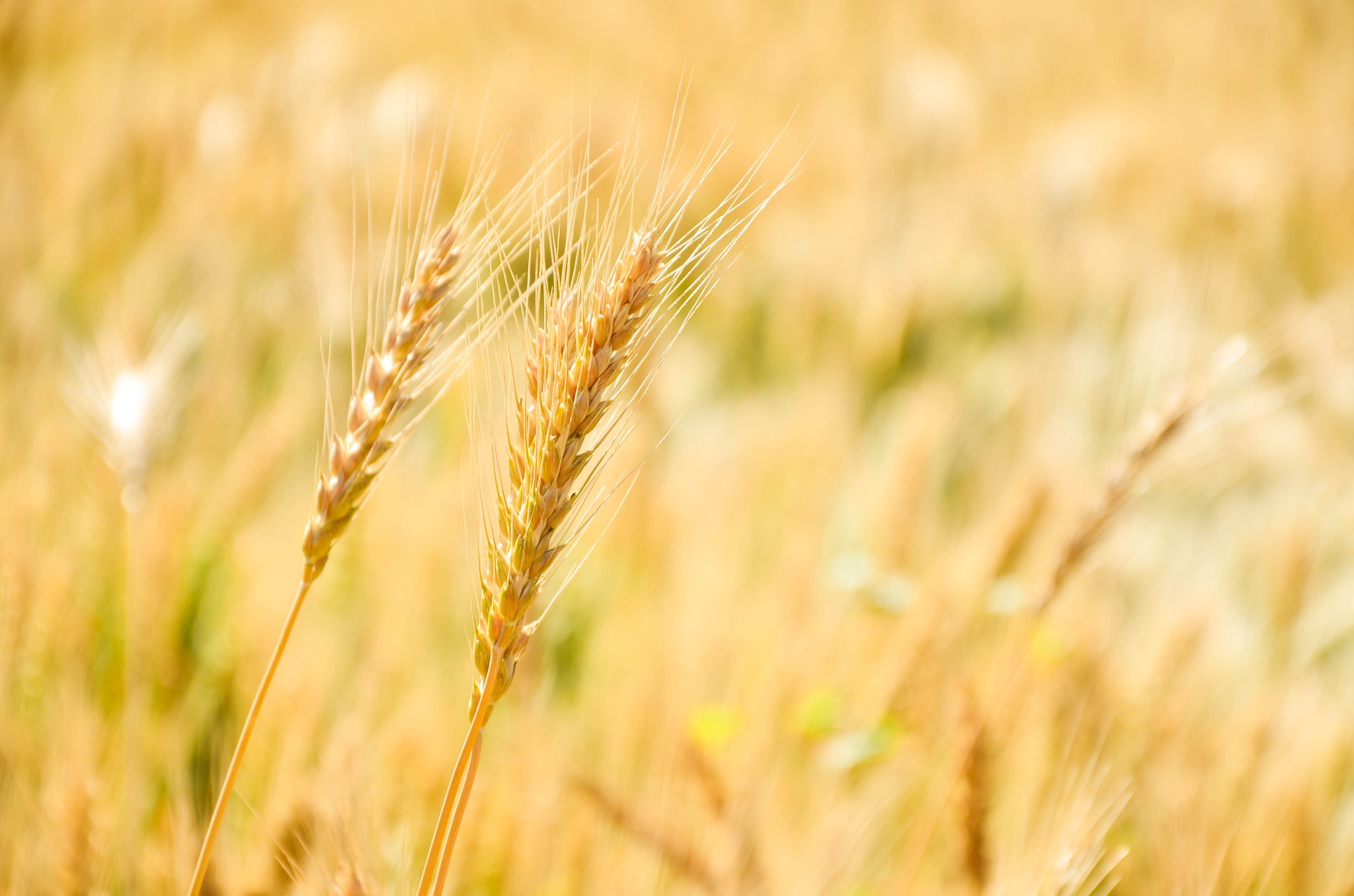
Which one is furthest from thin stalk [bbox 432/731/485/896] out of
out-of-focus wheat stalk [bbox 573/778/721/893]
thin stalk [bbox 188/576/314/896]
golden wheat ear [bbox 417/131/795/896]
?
out-of-focus wheat stalk [bbox 573/778/721/893]

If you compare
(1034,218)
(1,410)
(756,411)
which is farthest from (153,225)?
(1034,218)

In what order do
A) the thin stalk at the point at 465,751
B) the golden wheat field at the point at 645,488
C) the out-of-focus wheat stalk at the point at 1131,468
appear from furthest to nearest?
1. the out-of-focus wheat stalk at the point at 1131,468
2. the golden wheat field at the point at 645,488
3. the thin stalk at the point at 465,751

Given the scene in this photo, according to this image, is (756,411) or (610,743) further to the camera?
(756,411)

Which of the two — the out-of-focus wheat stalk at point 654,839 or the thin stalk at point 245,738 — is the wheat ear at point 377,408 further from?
the out-of-focus wheat stalk at point 654,839

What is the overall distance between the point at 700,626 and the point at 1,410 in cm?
110

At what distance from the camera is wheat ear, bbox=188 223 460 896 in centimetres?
40

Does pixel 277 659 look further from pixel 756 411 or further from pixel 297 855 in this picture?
pixel 756 411

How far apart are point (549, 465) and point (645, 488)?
933 mm

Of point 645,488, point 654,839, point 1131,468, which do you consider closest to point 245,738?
point 654,839

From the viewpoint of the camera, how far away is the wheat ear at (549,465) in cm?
39

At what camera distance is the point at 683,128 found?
2.61 m

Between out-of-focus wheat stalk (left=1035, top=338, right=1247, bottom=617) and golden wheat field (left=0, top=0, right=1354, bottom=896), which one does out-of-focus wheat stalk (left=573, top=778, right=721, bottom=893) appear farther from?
out-of-focus wheat stalk (left=1035, top=338, right=1247, bottom=617)

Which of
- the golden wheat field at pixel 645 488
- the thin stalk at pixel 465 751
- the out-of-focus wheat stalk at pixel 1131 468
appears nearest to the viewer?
the thin stalk at pixel 465 751

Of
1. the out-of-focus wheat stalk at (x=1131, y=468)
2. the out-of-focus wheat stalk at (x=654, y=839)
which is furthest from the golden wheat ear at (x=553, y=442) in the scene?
the out-of-focus wheat stalk at (x=1131, y=468)
